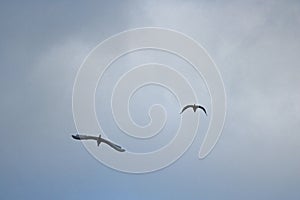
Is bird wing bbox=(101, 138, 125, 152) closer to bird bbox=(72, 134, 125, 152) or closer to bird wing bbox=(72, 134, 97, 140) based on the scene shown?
bird bbox=(72, 134, 125, 152)

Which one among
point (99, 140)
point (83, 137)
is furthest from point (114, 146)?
point (83, 137)

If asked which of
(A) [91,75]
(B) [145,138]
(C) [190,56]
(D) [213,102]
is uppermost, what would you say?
(C) [190,56]

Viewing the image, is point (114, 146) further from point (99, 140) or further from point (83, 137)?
point (83, 137)

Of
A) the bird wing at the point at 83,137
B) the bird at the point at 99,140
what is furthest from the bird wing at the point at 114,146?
the bird wing at the point at 83,137

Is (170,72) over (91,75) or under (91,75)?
over

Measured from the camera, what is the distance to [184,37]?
8.24 meters

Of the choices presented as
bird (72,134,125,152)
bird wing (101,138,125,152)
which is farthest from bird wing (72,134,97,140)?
bird wing (101,138,125,152)

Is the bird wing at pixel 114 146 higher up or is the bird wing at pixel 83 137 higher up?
the bird wing at pixel 114 146

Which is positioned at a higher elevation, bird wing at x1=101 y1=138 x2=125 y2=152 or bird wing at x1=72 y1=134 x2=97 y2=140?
bird wing at x1=101 y1=138 x2=125 y2=152

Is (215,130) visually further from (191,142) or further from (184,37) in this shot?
(184,37)

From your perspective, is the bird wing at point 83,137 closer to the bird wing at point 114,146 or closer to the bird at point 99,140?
the bird at point 99,140

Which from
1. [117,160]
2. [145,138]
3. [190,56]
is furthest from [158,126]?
[190,56]

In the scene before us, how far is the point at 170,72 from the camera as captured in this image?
8.23 metres

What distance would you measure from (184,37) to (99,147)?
2.87 meters
